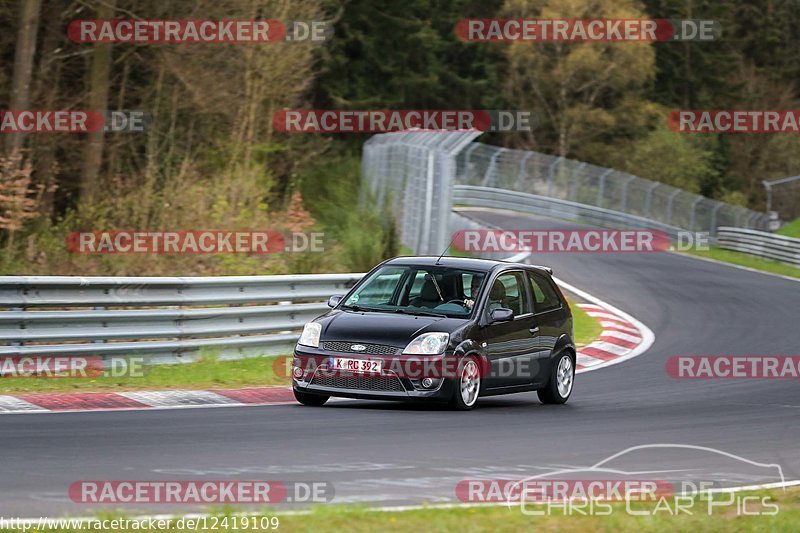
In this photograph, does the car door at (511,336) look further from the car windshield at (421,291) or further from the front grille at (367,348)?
the front grille at (367,348)

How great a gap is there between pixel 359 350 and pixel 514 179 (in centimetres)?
3941

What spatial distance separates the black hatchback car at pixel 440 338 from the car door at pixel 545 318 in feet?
0.04

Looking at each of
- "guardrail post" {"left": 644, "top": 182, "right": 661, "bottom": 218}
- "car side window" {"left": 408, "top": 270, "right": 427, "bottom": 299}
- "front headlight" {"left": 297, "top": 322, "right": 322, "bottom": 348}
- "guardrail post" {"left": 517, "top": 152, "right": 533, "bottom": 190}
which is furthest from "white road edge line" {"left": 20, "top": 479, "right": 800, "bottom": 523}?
"guardrail post" {"left": 644, "top": 182, "right": 661, "bottom": 218}

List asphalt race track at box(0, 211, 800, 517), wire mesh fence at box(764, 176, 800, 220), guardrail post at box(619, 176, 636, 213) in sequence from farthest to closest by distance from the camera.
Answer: wire mesh fence at box(764, 176, 800, 220) → guardrail post at box(619, 176, 636, 213) → asphalt race track at box(0, 211, 800, 517)

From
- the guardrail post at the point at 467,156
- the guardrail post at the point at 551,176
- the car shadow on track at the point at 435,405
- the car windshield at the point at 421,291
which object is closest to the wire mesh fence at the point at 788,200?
the guardrail post at the point at 551,176

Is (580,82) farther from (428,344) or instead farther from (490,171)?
(428,344)

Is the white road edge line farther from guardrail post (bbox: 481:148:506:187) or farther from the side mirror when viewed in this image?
guardrail post (bbox: 481:148:506:187)

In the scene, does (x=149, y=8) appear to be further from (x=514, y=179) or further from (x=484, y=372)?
(x=514, y=179)

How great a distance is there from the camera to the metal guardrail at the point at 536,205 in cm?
5072

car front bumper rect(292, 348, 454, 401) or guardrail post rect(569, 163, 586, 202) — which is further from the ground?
guardrail post rect(569, 163, 586, 202)

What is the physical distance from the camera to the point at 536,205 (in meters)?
50.8

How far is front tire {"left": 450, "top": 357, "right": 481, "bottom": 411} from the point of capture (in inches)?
492

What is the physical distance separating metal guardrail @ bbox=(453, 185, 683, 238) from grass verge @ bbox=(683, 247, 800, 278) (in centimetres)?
615

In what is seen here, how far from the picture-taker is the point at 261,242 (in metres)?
22.3
